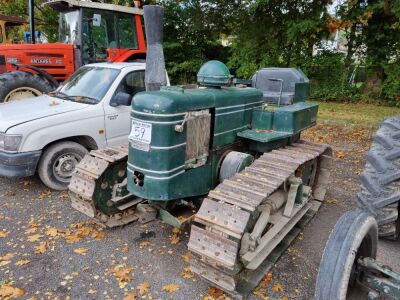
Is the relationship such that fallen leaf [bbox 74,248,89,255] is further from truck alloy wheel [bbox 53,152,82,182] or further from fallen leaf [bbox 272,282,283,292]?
fallen leaf [bbox 272,282,283,292]

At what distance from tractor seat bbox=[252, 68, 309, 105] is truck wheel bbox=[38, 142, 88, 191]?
296 centimetres

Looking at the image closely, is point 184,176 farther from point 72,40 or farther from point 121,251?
point 72,40

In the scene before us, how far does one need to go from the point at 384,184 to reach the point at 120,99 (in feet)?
13.2

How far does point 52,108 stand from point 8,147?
90 cm

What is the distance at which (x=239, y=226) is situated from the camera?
2.82 metres

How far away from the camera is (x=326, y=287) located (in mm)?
2268

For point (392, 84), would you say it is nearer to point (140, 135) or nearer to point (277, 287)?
point (277, 287)

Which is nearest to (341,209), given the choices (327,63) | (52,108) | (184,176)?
(184,176)

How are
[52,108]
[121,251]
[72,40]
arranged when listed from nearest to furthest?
[121,251]
[52,108]
[72,40]

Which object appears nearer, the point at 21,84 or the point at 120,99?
the point at 120,99

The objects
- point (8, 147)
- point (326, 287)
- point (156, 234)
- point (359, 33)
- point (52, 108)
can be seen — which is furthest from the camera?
point (359, 33)

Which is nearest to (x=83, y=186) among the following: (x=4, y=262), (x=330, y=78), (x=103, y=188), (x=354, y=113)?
(x=103, y=188)

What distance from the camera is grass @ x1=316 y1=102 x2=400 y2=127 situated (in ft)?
33.8

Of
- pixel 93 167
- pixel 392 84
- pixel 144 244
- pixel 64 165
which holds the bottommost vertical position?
pixel 144 244
